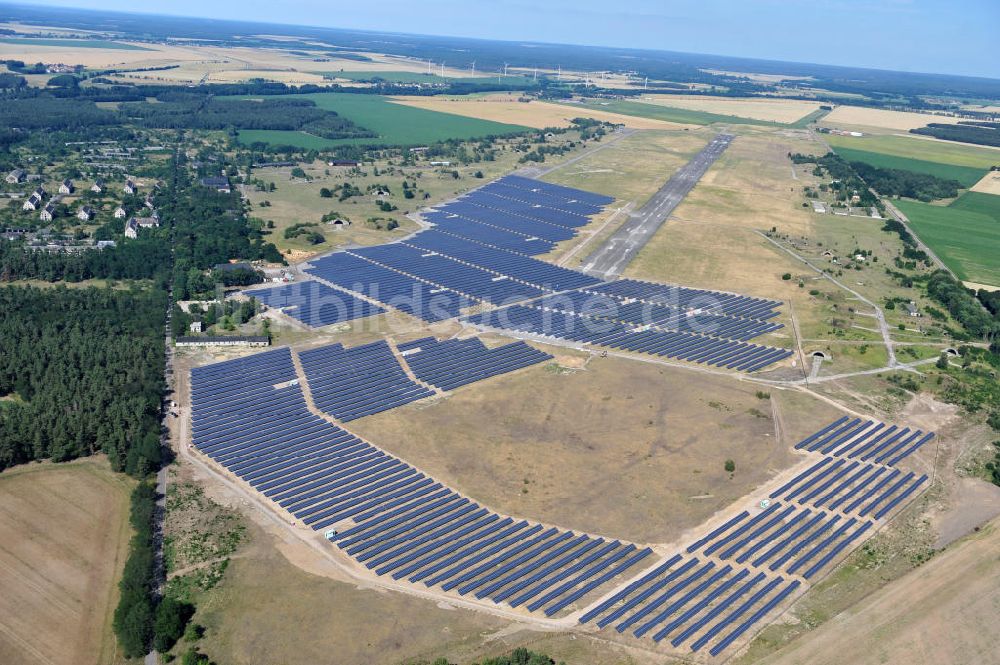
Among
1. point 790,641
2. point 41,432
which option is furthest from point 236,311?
point 790,641

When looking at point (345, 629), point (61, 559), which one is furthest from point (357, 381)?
point (345, 629)

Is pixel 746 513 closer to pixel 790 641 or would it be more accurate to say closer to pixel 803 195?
pixel 790 641

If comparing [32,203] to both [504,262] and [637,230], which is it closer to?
[504,262]

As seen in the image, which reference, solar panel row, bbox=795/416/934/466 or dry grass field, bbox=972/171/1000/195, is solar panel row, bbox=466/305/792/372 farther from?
dry grass field, bbox=972/171/1000/195

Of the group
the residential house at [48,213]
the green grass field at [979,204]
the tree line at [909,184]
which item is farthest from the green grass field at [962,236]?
the residential house at [48,213]

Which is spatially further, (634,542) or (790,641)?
(634,542)

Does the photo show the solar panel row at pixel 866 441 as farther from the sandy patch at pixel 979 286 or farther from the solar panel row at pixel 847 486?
the sandy patch at pixel 979 286

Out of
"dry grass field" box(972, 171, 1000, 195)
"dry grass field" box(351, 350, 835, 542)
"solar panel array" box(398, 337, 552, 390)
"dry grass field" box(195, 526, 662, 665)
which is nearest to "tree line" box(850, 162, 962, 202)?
"dry grass field" box(972, 171, 1000, 195)
